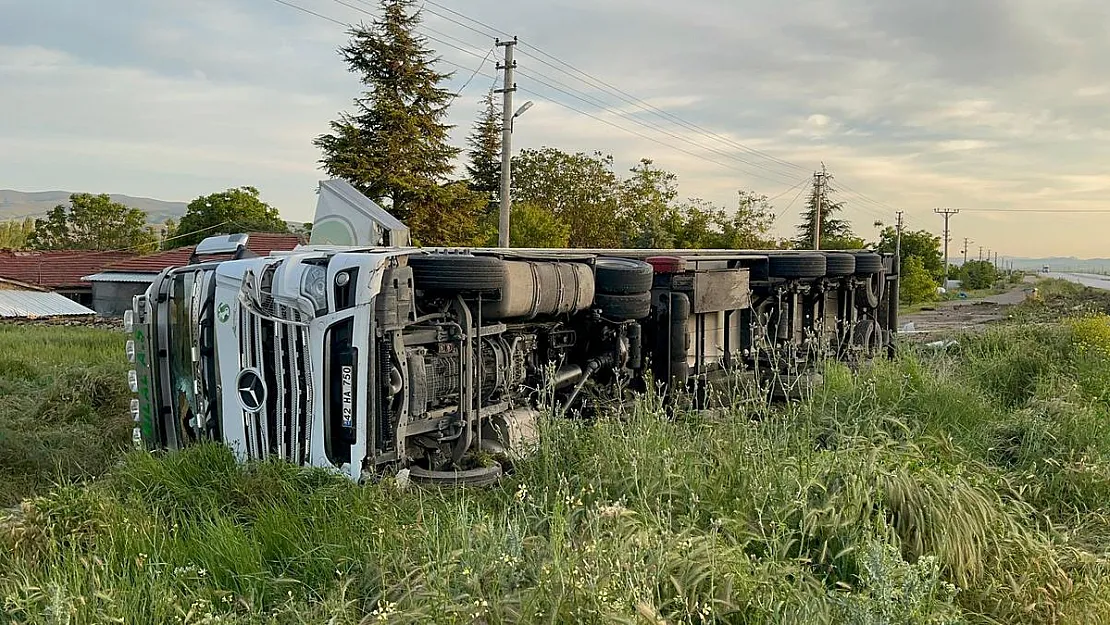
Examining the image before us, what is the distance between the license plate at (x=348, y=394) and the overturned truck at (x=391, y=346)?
1 cm

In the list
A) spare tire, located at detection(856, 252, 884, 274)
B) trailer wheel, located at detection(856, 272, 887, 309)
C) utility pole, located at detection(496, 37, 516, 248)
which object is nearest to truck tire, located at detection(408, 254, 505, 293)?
spare tire, located at detection(856, 252, 884, 274)

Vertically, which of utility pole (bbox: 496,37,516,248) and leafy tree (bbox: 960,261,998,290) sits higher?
utility pole (bbox: 496,37,516,248)

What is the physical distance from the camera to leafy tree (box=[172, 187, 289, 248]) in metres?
44.3

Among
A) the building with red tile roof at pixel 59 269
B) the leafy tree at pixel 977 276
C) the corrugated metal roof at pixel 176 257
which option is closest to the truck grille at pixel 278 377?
the corrugated metal roof at pixel 176 257

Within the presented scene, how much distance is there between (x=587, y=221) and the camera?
40344mm

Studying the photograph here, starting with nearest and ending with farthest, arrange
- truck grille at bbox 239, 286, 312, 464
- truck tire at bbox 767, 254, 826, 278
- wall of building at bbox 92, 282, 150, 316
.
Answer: truck grille at bbox 239, 286, 312, 464 → truck tire at bbox 767, 254, 826, 278 → wall of building at bbox 92, 282, 150, 316

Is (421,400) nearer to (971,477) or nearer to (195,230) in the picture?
(971,477)

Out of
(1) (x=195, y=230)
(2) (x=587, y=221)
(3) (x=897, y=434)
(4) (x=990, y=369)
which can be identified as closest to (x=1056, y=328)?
(4) (x=990, y=369)

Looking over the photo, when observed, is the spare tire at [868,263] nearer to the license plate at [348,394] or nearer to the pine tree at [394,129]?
the license plate at [348,394]

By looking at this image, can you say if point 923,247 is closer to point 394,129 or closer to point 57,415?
point 394,129

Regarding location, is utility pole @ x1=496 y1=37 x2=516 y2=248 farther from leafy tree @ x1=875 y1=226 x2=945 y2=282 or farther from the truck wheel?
leafy tree @ x1=875 y1=226 x2=945 y2=282

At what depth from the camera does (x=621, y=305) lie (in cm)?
611

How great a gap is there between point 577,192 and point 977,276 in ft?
141

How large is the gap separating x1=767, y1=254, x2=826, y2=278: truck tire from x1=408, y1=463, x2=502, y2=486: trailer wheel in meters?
A: 4.91
